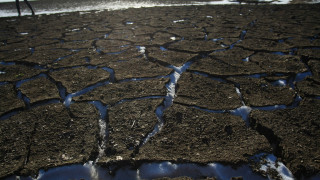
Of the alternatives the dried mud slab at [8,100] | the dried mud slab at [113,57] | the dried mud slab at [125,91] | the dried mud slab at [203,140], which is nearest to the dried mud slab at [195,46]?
the dried mud slab at [113,57]

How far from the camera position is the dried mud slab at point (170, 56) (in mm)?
2330

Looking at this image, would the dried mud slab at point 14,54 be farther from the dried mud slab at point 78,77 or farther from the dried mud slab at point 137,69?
the dried mud slab at point 137,69

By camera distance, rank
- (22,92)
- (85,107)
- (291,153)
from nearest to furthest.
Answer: (291,153), (85,107), (22,92)

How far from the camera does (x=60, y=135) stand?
1.31m

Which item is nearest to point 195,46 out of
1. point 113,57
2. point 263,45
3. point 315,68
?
point 263,45

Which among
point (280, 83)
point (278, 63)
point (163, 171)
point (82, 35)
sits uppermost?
point (82, 35)

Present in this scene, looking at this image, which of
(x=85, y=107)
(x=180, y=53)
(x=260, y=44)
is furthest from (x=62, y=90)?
(x=260, y=44)

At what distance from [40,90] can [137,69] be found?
1.00 meters

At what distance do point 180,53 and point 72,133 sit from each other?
174cm

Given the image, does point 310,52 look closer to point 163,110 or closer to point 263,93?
point 263,93

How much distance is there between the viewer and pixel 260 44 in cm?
286

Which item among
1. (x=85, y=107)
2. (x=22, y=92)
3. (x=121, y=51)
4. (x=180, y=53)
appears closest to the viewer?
(x=85, y=107)

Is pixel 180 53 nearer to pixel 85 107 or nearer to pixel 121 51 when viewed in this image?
pixel 121 51

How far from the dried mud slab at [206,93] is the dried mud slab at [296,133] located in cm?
24
